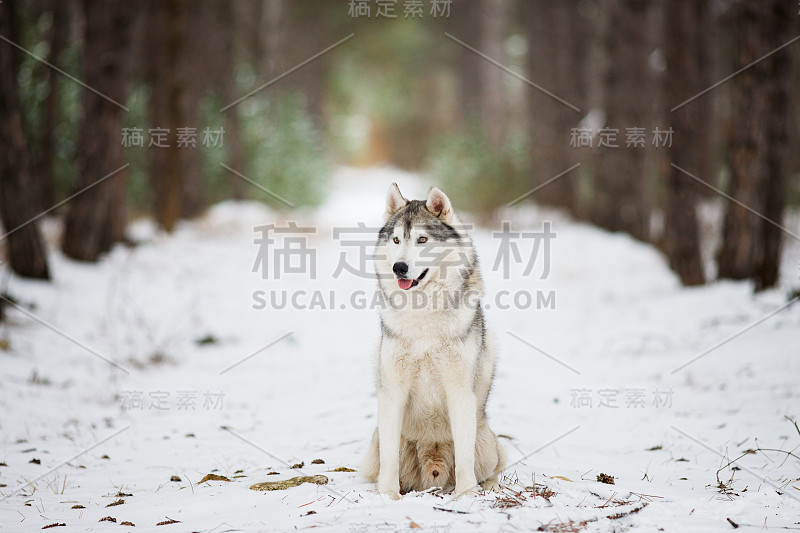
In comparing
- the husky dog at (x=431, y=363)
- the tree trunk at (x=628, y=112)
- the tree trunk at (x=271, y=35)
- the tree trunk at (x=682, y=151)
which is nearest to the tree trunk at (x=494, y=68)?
the tree trunk at (x=628, y=112)

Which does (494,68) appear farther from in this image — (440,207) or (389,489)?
(389,489)

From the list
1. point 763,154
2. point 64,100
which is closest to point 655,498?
point 763,154

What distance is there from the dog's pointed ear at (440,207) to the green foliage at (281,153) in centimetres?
1368

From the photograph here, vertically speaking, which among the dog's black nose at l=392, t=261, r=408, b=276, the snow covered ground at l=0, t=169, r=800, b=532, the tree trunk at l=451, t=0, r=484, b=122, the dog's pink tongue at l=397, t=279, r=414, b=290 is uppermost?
the tree trunk at l=451, t=0, r=484, b=122

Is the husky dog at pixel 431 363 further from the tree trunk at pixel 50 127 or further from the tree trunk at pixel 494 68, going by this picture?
the tree trunk at pixel 494 68

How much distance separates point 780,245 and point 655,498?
6.33m

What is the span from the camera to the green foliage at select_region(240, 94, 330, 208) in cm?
1744

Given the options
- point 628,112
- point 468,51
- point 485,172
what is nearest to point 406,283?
point 628,112

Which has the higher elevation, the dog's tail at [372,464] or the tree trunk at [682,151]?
the tree trunk at [682,151]

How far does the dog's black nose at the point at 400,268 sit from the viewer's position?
384 centimetres

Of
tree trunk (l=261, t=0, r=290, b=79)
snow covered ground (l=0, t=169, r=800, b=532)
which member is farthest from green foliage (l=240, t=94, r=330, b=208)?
snow covered ground (l=0, t=169, r=800, b=532)

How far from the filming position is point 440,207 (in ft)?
14.0

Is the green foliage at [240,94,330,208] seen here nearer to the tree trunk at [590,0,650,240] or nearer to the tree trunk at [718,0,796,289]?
the tree trunk at [590,0,650,240]

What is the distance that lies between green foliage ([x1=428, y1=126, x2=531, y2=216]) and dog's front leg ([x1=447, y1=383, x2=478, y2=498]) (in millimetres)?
13938
